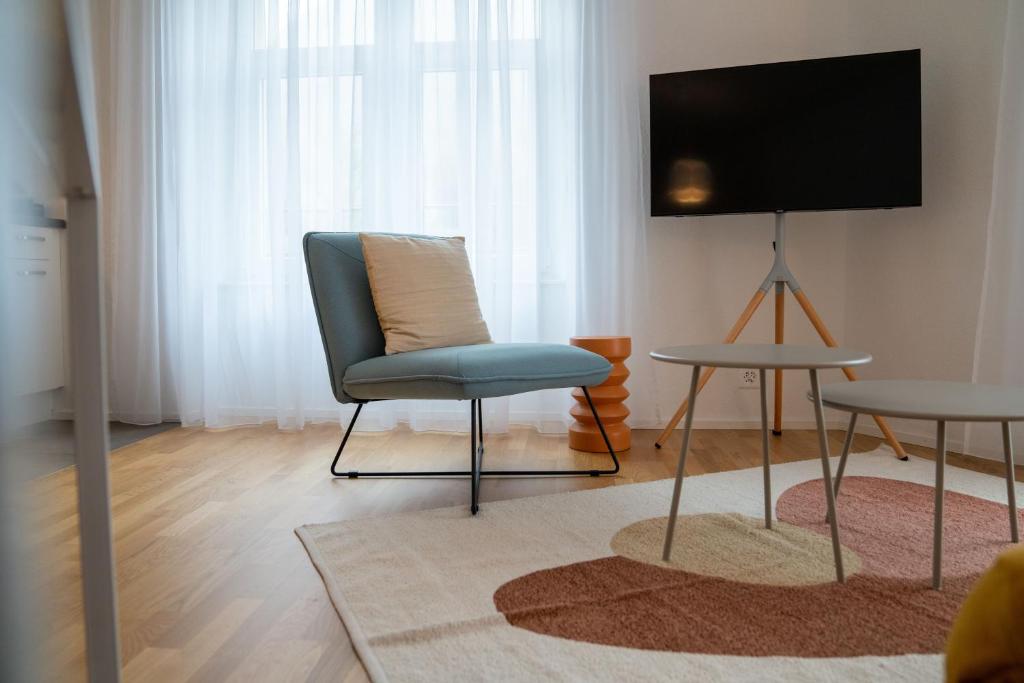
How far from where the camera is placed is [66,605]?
1.55ft


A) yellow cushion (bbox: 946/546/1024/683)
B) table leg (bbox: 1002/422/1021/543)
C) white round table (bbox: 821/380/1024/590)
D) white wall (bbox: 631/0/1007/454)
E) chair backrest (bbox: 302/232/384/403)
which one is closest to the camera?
yellow cushion (bbox: 946/546/1024/683)

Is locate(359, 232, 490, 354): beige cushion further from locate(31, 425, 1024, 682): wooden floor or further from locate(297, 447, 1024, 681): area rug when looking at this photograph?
locate(297, 447, 1024, 681): area rug

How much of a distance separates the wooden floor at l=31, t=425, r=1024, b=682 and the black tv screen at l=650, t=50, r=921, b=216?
1048 millimetres

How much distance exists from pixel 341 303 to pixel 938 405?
1.79 meters

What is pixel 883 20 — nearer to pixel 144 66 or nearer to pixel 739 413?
pixel 739 413

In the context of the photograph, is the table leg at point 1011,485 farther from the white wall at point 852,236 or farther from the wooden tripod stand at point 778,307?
the white wall at point 852,236

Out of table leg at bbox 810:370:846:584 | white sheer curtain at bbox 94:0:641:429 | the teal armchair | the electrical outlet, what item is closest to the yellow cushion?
table leg at bbox 810:370:846:584

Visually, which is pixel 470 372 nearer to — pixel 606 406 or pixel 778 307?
pixel 606 406

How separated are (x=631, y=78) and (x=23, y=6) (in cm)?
331

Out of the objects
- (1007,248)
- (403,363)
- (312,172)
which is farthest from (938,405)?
(312,172)

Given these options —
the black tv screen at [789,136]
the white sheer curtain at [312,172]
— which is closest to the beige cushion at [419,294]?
the white sheer curtain at [312,172]

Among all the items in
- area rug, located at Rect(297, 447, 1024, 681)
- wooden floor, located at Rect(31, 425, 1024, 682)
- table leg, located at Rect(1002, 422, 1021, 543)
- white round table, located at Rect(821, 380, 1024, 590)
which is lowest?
wooden floor, located at Rect(31, 425, 1024, 682)

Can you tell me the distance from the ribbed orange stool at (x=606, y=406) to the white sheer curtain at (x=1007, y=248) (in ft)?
4.39

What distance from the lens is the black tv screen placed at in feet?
9.90
